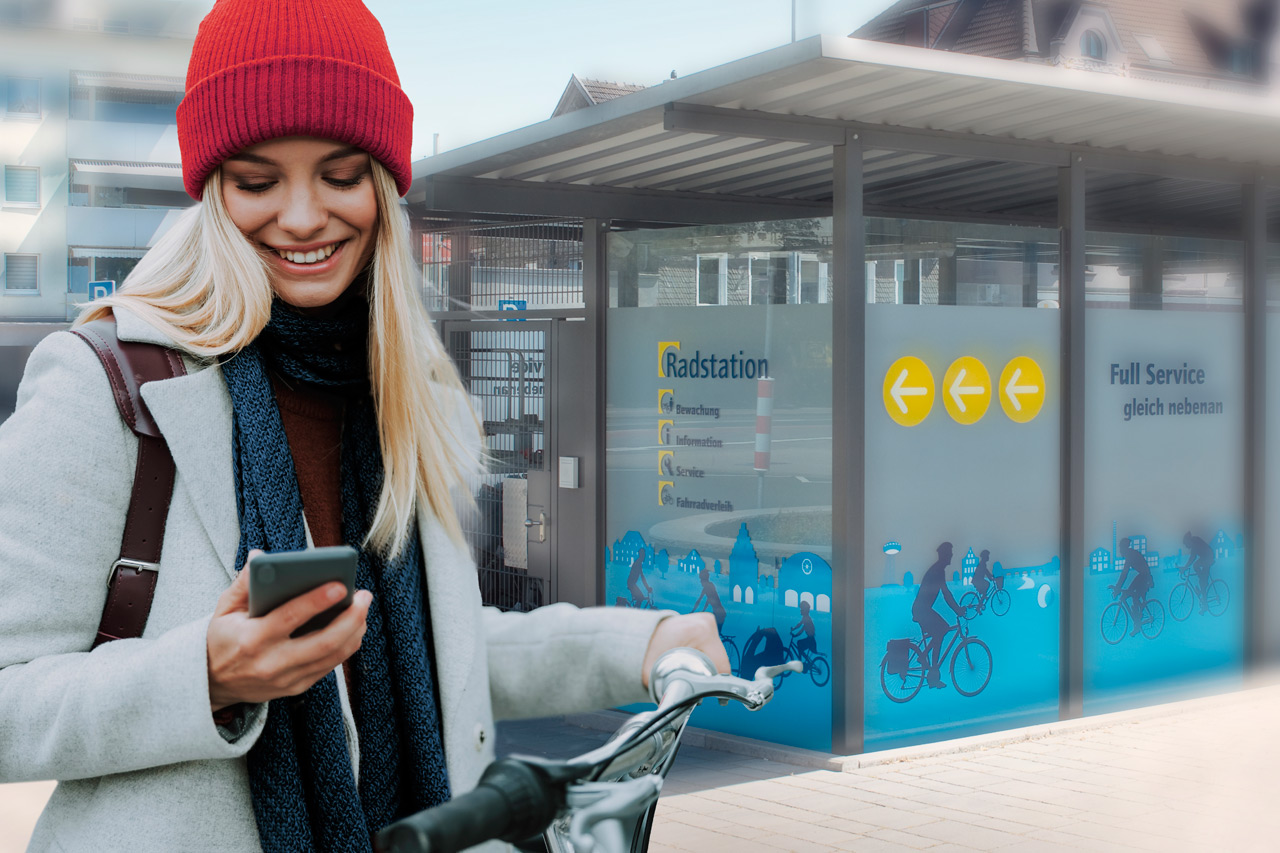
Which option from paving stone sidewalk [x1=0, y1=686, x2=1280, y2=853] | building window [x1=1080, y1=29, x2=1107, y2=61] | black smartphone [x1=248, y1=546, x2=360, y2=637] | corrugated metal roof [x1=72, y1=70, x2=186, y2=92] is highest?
building window [x1=1080, y1=29, x2=1107, y2=61]

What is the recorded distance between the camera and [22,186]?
3297 cm

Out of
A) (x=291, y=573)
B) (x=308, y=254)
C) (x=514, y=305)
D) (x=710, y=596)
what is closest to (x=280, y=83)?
(x=308, y=254)

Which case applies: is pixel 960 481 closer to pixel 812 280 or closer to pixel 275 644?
pixel 812 280

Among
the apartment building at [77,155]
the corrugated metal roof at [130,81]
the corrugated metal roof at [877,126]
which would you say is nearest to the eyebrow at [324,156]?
the corrugated metal roof at [877,126]

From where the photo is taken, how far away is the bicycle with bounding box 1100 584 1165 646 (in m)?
7.36

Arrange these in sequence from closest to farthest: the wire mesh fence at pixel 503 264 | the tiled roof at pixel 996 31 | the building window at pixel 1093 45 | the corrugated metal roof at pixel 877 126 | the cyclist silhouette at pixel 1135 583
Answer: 1. the corrugated metal roof at pixel 877 126
2. the cyclist silhouette at pixel 1135 583
3. the wire mesh fence at pixel 503 264
4. the tiled roof at pixel 996 31
5. the building window at pixel 1093 45

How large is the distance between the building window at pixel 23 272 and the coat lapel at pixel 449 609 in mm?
34323

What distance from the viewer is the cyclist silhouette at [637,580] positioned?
Answer: 745 cm

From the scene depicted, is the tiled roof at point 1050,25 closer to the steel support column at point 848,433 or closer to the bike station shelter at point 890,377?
the bike station shelter at point 890,377

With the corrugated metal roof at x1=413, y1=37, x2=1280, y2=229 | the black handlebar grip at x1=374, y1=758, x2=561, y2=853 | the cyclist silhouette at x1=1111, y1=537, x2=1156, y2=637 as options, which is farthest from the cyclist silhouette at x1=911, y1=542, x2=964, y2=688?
the black handlebar grip at x1=374, y1=758, x2=561, y2=853

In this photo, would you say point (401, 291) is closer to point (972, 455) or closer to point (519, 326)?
point (972, 455)

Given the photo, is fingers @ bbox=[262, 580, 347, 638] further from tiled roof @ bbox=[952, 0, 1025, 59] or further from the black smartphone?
tiled roof @ bbox=[952, 0, 1025, 59]

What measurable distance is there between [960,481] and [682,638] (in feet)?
17.6

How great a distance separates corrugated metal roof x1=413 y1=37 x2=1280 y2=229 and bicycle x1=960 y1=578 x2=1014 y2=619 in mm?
2266
